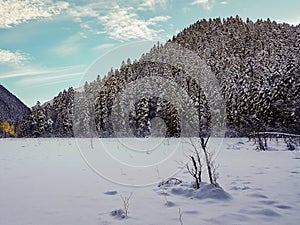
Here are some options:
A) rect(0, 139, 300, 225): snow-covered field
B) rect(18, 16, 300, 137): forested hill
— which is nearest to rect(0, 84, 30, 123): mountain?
rect(18, 16, 300, 137): forested hill

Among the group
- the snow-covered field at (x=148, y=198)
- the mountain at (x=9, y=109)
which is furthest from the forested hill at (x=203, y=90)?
the mountain at (x=9, y=109)

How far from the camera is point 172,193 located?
4918 mm

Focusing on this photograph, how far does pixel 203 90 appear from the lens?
10680 mm

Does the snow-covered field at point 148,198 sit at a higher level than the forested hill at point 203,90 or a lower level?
lower

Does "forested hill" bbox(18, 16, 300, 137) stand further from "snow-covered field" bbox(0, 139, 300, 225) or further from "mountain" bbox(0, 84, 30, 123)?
"mountain" bbox(0, 84, 30, 123)

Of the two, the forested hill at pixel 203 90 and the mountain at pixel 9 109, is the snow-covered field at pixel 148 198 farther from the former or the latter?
the mountain at pixel 9 109

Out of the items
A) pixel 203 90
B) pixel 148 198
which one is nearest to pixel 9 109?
pixel 203 90

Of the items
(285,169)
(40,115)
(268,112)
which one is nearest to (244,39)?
(268,112)

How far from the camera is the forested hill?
12774 mm

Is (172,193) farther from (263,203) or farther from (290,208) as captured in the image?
(290,208)

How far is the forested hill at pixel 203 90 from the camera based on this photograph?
41.9 ft

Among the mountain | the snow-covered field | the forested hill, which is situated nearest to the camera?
the snow-covered field

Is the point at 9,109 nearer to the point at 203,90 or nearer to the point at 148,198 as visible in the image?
the point at 203,90

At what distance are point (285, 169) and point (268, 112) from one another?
25137mm
